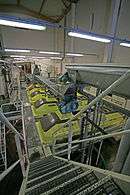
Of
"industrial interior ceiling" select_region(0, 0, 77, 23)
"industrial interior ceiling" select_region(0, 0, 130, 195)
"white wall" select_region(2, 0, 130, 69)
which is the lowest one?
"industrial interior ceiling" select_region(0, 0, 130, 195)

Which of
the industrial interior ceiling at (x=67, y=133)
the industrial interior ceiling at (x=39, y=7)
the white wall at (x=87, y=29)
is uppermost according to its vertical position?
the industrial interior ceiling at (x=39, y=7)

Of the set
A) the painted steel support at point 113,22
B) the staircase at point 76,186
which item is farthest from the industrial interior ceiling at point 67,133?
the painted steel support at point 113,22

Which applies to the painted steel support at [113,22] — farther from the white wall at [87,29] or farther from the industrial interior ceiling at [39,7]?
the industrial interior ceiling at [39,7]

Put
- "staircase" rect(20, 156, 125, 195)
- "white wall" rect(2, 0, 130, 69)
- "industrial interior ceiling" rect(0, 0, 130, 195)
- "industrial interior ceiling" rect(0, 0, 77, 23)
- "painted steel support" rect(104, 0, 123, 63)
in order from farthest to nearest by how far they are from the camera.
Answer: "industrial interior ceiling" rect(0, 0, 77, 23) < "white wall" rect(2, 0, 130, 69) < "painted steel support" rect(104, 0, 123, 63) < "industrial interior ceiling" rect(0, 0, 130, 195) < "staircase" rect(20, 156, 125, 195)

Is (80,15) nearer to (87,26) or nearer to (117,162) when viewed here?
(87,26)

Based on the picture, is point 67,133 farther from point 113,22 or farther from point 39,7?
point 39,7

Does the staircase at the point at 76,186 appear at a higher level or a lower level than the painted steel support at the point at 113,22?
lower

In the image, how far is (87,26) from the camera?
10.5 m

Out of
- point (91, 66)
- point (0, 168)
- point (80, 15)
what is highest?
point (80, 15)

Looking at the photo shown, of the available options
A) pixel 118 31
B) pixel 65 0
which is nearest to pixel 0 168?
pixel 118 31

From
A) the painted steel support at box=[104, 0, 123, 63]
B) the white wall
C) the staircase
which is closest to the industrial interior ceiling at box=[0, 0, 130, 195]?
the staircase

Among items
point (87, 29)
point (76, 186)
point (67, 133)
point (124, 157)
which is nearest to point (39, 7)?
point (87, 29)

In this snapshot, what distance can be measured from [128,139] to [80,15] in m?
11.8

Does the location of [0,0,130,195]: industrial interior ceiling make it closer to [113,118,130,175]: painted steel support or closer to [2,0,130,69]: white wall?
[113,118,130,175]: painted steel support
